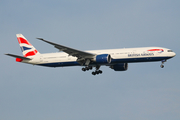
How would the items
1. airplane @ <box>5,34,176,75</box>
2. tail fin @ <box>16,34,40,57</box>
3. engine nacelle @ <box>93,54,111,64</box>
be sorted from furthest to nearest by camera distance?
tail fin @ <box>16,34,40,57</box>
airplane @ <box>5,34,176,75</box>
engine nacelle @ <box>93,54,111,64</box>

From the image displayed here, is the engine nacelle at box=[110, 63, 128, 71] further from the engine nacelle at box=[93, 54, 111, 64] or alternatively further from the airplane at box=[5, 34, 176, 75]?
the engine nacelle at box=[93, 54, 111, 64]

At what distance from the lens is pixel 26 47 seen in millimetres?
58562

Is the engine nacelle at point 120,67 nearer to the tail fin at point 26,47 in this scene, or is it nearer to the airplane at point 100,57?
the airplane at point 100,57

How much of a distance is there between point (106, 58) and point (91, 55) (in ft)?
9.42

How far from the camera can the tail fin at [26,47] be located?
57.7 meters

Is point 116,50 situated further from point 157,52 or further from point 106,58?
point 157,52

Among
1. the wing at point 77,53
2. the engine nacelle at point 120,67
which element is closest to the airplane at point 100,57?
the wing at point 77,53

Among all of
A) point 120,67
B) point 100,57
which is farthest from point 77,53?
point 120,67

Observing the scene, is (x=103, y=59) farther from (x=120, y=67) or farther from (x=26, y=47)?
(x=26, y=47)

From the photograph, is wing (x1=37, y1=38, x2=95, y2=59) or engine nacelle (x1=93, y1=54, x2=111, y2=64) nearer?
wing (x1=37, y1=38, x2=95, y2=59)

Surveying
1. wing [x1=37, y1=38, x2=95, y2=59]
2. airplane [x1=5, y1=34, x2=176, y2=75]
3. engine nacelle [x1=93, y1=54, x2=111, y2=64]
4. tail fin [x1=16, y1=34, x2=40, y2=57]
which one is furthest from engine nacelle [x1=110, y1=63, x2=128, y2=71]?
tail fin [x1=16, y1=34, x2=40, y2=57]

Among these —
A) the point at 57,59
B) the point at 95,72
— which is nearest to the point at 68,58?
the point at 57,59

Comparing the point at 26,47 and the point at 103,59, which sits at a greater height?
the point at 26,47

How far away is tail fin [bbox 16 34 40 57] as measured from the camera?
2272 inches
